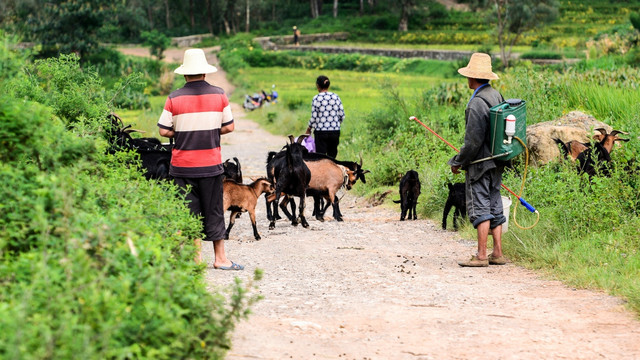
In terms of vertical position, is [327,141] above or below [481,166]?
below

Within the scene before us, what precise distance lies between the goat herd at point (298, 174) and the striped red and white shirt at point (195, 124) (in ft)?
5.78

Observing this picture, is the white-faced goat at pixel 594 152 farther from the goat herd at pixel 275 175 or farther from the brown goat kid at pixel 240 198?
the brown goat kid at pixel 240 198

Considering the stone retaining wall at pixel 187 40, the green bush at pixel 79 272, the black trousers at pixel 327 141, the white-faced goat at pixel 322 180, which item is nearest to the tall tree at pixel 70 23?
the stone retaining wall at pixel 187 40

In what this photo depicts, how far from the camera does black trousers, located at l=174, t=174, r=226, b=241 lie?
7672mm

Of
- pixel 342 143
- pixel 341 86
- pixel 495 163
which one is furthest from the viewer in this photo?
pixel 341 86

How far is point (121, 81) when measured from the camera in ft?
31.6

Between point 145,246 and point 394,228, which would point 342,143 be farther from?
point 145,246

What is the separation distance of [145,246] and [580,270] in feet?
15.3

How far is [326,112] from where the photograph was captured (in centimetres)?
1277

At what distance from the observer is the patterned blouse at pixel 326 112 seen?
12734 mm

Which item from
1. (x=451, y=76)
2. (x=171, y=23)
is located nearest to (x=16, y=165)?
(x=451, y=76)

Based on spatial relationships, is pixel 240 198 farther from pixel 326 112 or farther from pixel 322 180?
pixel 326 112

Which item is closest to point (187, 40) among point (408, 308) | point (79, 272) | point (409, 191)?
point (409, 191)

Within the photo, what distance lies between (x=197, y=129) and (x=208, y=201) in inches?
28.4
